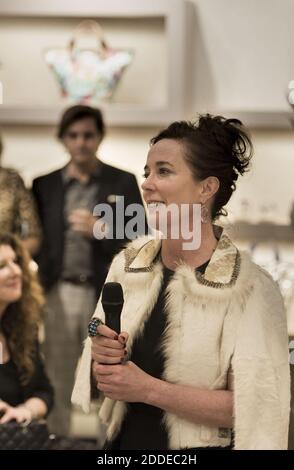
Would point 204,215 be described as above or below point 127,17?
below

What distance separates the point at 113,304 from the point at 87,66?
1.00m

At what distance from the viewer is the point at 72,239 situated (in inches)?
56.9

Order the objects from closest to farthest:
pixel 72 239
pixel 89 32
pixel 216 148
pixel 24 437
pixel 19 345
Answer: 1. pixel 216 148
2. pixel 24 437
3. pixel 19 345
4. pixel 72 239
5. pixel 89 32

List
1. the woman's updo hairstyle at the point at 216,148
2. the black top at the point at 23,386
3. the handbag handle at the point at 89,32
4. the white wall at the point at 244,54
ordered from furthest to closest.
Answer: the handbag handle at the point at 89,32 < the black top at the point at 23,386 < the white wall at the point at 244,54 < the woman's updo hairstyle at the point at 216,148

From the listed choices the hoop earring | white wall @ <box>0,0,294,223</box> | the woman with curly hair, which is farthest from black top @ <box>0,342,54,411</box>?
the hoop earring

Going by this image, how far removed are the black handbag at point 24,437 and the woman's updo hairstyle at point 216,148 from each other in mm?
487

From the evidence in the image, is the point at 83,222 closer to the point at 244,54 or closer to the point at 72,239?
the point at 72,239

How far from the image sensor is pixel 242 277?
0.89 m

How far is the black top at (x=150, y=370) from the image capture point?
88 cm

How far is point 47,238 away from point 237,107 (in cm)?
47

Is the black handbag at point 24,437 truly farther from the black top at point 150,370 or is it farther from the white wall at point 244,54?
the white wall at point 244,54

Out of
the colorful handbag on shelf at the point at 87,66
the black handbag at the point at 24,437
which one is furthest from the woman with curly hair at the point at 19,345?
the colorful handbag on shelf at the point at 87,66

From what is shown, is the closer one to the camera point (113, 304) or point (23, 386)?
point (113, 304)

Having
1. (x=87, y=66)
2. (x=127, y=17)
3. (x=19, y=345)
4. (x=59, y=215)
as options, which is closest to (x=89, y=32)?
(x=127, y=17)
